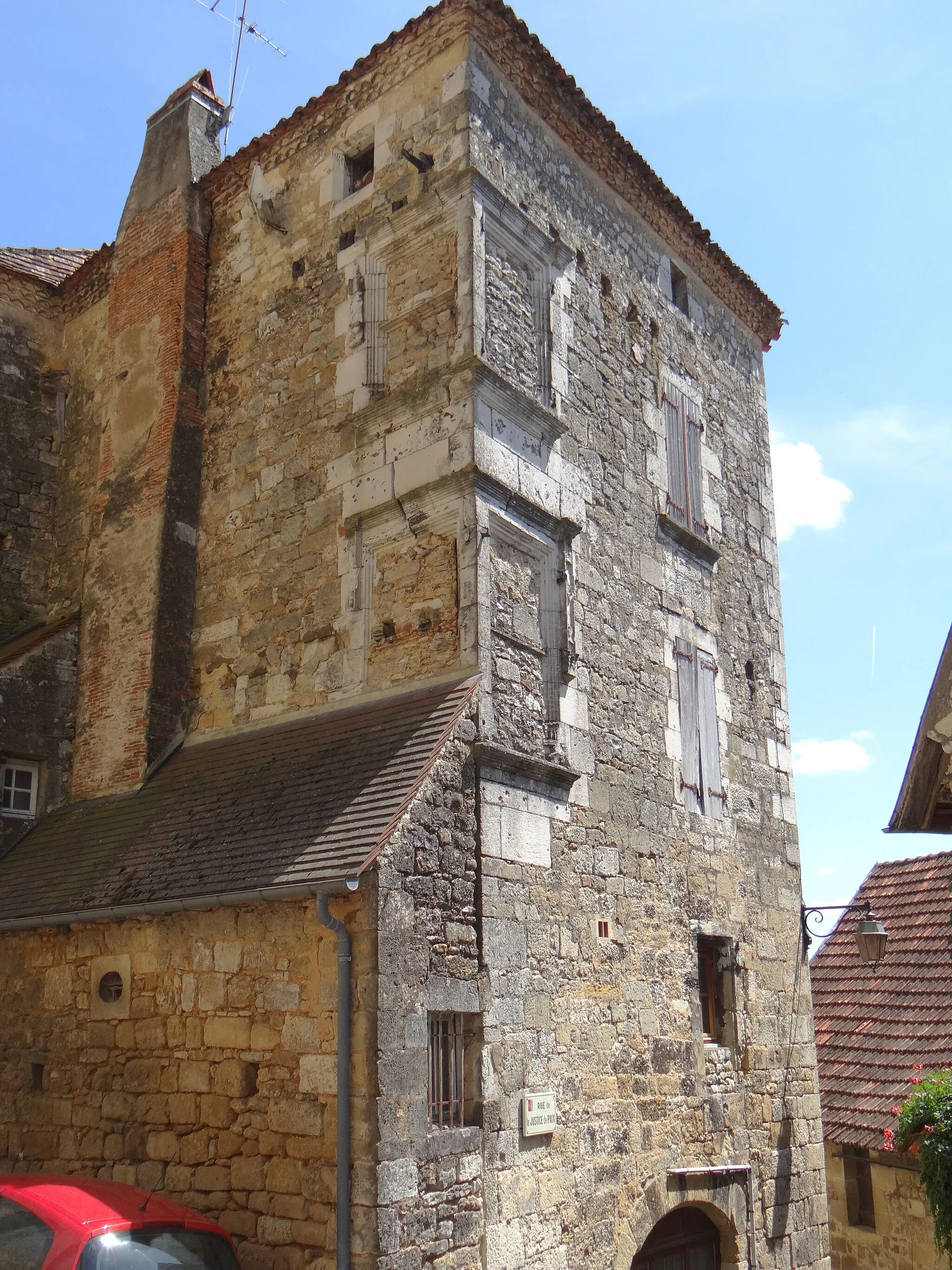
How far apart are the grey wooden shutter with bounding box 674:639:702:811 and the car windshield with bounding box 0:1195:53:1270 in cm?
564

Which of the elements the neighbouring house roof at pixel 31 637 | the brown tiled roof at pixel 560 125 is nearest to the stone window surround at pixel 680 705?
the brown tiled roof at pixel 560 125

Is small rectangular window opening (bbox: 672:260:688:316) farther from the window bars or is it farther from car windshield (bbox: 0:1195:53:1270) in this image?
car windshield (bbox: 0:1195:53:1270)

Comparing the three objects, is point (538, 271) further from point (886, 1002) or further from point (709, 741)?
point (886, 1002)

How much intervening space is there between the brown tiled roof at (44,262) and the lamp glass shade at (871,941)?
9.85 meters

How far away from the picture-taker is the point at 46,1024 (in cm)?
776

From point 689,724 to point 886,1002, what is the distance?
197 inches

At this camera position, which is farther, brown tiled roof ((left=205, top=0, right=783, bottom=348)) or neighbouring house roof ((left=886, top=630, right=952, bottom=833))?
brown tiled roof ((left=205, top=0, right=783, bottom=348))

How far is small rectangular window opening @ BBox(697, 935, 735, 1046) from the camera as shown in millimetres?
9156

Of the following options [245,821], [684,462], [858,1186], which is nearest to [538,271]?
[684,462]

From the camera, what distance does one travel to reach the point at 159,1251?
17.4 ft

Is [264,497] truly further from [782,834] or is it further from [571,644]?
[782,834]

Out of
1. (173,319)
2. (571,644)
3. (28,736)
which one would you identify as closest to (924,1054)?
(571,644)

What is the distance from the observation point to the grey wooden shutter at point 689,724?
942 cm

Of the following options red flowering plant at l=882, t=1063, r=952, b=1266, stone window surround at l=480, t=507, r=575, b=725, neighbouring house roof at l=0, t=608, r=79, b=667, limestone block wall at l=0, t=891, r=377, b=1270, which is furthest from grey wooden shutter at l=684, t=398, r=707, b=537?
limestone block wall at l=0, t=891, r=377, b=1270
